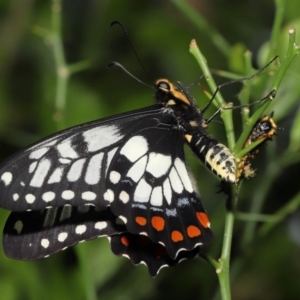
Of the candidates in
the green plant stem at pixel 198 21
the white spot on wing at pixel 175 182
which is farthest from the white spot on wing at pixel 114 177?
the green plant stem at pixel 198 21

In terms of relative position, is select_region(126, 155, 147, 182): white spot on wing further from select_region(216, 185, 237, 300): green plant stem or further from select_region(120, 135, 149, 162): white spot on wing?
select_region(216, 185, 237, 300): green plant stem

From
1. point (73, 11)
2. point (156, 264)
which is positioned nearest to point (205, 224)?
point (156, 264)

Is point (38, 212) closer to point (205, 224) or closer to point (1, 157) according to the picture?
point (205, 224)

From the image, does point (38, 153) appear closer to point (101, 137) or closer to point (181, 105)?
point (101, 137)

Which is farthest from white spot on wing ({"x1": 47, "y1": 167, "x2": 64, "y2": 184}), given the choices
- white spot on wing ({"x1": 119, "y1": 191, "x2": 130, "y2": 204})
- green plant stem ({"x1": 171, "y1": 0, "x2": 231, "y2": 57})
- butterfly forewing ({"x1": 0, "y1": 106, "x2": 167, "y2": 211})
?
green plant stem ({"x1": 171, "y1": 0, "x2": 231, "y2": 57})

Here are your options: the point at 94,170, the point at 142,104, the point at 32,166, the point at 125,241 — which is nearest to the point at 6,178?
the point at 32,166
